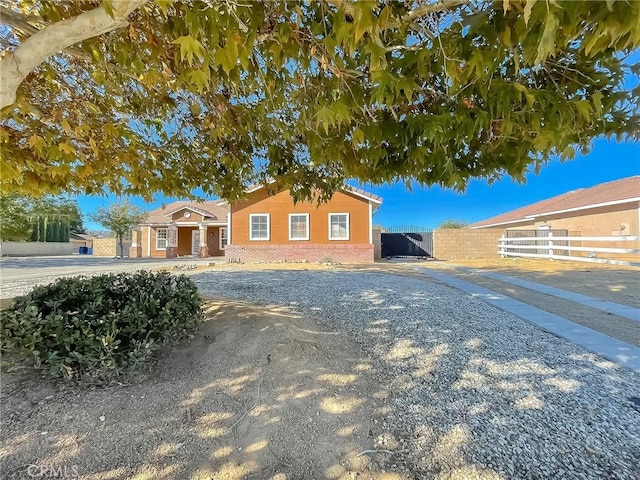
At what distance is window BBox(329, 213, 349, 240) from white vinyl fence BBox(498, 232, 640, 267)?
29.3ft

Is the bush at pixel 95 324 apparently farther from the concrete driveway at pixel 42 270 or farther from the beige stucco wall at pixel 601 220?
the beige stucco wall at pixel 601 220

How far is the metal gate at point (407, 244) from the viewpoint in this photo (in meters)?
22.1

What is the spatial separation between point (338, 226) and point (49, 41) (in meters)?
16.0

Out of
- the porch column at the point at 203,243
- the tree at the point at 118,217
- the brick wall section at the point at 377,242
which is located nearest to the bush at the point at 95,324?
the brick wall section at the point at 377,242

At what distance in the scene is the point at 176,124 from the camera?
4.73 meters

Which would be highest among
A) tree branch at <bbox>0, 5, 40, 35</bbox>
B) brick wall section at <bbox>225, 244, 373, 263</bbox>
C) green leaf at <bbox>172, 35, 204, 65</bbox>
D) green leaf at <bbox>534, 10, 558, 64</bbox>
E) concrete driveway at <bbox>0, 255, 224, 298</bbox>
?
tree branch at <bbox>0, 5, 40, 35</bbox>

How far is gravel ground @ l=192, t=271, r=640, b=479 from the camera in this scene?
6.95ft

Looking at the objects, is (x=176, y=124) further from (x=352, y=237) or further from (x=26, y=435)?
(x=352, y=237)

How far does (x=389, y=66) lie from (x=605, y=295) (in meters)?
8.27

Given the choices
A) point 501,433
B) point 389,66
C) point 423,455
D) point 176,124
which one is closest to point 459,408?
point 501,433

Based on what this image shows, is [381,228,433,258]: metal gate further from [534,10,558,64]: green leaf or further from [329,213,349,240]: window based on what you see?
[534,10,558,64]: green leaf

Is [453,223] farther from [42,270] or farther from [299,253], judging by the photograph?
[42,270]

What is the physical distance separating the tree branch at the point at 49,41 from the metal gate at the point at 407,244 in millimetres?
21536

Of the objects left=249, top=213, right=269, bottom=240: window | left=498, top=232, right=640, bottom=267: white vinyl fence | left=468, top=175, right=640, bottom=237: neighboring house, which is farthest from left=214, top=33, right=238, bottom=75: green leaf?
left=468, top=175, right=640, bottom=237: neighboring house
